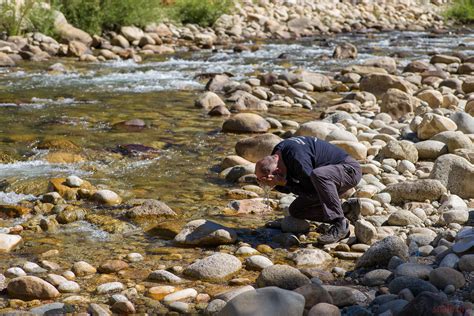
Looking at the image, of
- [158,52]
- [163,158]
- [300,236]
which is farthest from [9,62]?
[300,236]

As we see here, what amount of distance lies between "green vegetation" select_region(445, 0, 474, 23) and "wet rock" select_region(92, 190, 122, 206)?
29.2 meters

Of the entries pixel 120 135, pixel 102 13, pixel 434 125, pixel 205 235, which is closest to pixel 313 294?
pixel 205 235

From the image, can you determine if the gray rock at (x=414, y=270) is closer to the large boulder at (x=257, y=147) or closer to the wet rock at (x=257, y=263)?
the wet rock at (x=257, y=263)

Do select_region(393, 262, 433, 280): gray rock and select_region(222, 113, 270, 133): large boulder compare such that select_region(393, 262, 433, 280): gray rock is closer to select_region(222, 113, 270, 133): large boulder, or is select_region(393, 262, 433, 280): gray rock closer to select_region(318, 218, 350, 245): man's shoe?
select_region(318, 218, 350, 245): man's shoe

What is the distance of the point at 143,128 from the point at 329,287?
5.27 metres

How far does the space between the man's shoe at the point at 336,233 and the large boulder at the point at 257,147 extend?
221 cm

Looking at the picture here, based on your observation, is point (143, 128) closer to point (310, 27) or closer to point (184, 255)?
point (184, 255)

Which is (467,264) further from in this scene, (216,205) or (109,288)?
(216,205)

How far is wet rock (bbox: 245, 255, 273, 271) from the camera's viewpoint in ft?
14.6

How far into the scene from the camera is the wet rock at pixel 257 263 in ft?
14.6

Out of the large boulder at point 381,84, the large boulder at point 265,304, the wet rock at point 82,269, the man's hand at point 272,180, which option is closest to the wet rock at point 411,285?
the large boulder at point 265,304

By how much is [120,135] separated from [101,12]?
11.7 metres

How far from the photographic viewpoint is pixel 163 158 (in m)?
7.44

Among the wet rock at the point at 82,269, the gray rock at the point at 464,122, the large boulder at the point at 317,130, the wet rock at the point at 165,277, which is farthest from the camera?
the gray rock at the point at 464,122
